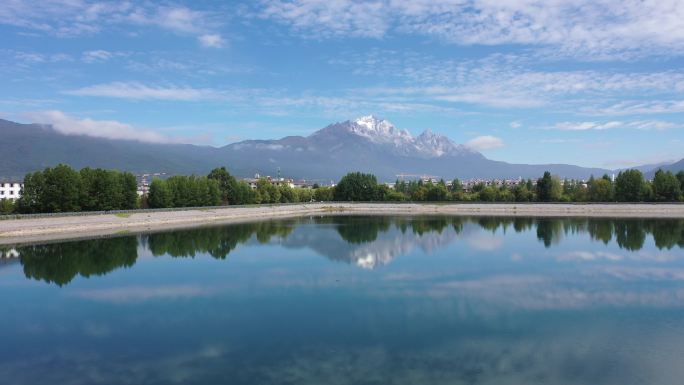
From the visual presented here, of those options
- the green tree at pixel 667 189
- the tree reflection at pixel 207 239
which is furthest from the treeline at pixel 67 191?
the green tree at pixel 667 189

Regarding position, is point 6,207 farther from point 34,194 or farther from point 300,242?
point 300,242

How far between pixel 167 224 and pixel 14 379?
43970 mm

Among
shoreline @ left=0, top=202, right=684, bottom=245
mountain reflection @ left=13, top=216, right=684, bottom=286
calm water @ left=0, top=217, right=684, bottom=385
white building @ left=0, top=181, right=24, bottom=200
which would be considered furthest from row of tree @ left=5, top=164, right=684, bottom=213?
white building @ left=0, top=181, right=24, bottom=200

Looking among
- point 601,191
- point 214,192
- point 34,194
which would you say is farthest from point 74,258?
point 601,191

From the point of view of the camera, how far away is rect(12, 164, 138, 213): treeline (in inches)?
1895

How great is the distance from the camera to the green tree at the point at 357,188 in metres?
97.9

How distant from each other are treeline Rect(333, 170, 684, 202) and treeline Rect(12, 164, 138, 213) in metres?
51.9

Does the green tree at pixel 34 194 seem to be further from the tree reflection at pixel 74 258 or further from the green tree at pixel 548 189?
the green tree at pixel 548 189

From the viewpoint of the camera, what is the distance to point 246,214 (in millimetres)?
69938

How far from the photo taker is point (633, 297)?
19547mm

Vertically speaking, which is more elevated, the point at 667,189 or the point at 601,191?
the point at 667,189

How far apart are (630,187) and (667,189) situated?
493 cm

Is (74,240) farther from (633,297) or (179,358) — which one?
(633,297)

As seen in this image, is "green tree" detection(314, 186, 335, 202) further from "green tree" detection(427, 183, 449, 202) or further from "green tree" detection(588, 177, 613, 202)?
"green tree" detection(588, 177, 613, 202)
